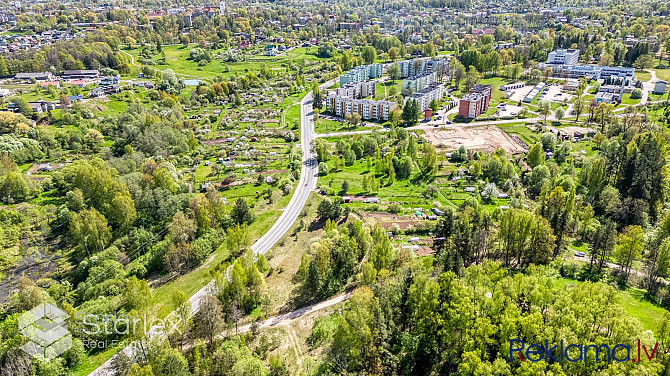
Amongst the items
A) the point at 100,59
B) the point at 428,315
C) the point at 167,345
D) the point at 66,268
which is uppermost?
the point at 100,59

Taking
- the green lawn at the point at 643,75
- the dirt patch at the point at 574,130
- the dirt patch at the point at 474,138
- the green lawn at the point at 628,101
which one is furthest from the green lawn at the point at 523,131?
the green lawn at the point at 643,75

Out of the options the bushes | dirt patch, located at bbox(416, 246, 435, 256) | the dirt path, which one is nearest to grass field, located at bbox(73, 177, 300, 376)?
the dirt path

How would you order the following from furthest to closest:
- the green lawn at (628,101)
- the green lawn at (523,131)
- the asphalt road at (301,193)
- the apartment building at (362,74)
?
1. the apartment building at (362,74)
2. the green lawn at (628,101)
3. the green lawn at (523,131)
4. the asphalt road at (301,193)

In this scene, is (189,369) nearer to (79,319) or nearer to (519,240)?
(79,319)

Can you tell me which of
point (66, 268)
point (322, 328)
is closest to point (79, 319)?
point (66, 268)

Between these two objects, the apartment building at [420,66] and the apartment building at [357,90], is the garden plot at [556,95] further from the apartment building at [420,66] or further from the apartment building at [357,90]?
the apartment building at [357,90]
